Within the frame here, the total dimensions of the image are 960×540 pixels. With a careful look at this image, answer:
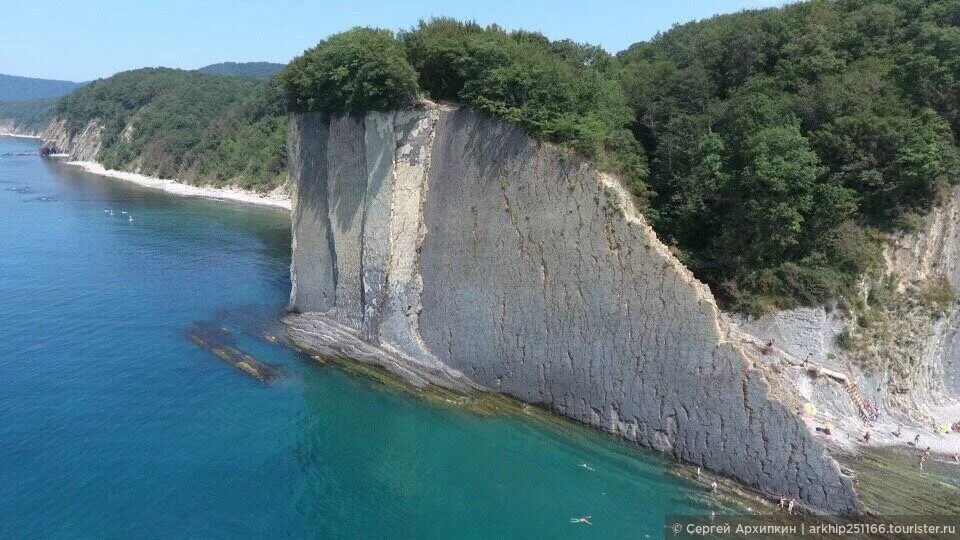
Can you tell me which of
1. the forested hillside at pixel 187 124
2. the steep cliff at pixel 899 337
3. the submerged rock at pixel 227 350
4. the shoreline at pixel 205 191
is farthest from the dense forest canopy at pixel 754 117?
the forested hillside at pixel 187 124

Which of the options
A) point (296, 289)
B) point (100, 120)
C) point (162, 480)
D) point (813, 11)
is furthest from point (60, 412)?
point (100, 120)

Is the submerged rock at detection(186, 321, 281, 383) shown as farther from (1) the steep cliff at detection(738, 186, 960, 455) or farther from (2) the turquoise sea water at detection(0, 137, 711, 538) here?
(1) the steep cliff at detection(738, 186, 960, 455)

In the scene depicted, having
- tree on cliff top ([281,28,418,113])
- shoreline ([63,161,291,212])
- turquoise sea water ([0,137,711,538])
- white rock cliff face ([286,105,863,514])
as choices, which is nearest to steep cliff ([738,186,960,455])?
white rock cliff face ([286,105,863,514])

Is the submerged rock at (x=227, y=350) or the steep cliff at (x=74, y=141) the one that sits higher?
the steep cliff at (x=74, y=141)

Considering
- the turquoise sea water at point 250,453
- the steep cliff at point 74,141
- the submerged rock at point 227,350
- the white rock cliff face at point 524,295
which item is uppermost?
the steep cliff at point 74,141

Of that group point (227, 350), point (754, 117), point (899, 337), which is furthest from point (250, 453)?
point (899, 337)

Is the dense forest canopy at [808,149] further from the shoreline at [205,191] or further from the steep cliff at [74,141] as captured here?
the steep cliff at [74,141]
